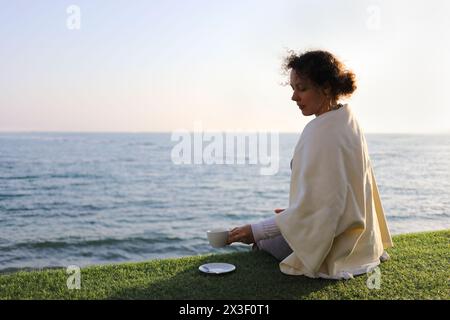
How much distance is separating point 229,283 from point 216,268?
0.88 ft

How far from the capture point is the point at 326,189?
3205 millimetres

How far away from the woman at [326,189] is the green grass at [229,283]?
0.54 ft

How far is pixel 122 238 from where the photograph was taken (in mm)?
12734

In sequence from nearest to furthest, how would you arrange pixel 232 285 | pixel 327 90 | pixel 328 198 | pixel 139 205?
pixel 328 198
pixel 232 285
pixel 327 90
pixel 139 205

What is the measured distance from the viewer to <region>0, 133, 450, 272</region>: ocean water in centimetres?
1148

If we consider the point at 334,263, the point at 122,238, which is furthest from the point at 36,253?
the point at 334,263

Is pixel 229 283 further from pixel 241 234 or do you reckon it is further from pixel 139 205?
pixel 139 205

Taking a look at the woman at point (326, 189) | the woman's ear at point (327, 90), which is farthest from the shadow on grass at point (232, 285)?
the woman's ear at point (327, 90)

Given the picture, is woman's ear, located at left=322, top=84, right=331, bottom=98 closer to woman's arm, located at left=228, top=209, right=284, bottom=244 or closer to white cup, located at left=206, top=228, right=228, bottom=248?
woman's arm, located at left=228, top=209, right=284, bottom=244

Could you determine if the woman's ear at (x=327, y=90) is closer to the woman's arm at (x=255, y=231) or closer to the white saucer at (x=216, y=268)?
the woman's arm at (x=255, y=231)

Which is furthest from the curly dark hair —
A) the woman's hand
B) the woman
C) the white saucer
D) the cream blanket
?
the white saucer

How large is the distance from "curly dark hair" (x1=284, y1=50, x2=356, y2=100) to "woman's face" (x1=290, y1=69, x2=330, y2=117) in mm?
35

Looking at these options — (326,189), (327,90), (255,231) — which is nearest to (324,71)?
(327,90)

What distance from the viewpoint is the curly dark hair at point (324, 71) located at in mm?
3355
